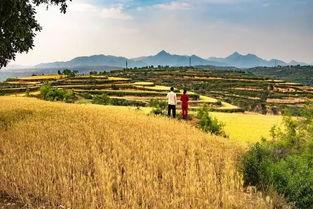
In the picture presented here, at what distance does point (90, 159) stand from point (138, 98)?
55140 millimetres

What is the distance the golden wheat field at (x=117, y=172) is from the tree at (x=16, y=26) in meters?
4.84

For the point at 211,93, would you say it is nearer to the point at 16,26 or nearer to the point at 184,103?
the point at 184,103

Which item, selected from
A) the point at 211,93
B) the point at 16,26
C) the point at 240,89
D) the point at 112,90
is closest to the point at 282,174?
the point at 16,26

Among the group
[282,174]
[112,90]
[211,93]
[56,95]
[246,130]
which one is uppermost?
[282,174]

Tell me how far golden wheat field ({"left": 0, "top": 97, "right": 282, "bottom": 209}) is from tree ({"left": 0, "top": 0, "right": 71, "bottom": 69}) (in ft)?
15.9

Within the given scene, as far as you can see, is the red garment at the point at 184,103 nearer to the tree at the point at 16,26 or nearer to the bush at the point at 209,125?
the bush at the point at 209,125

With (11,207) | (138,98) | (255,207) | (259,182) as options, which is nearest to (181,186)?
(255,207)

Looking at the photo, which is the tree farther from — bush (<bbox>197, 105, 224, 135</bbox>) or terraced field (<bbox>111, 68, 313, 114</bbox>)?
terraced field (<bbox>111, 68, 313, 114</bbox>)

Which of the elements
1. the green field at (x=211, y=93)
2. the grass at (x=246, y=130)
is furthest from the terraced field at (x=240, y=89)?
the grass at (x=246, y=130)

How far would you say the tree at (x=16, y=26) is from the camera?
55.1 ft

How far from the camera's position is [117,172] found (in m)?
10.8

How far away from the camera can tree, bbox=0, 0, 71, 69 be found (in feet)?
55.1

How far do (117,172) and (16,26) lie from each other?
10.2 meters

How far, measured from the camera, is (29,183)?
10516 mm
